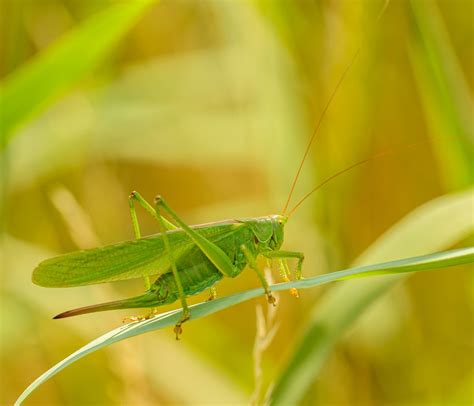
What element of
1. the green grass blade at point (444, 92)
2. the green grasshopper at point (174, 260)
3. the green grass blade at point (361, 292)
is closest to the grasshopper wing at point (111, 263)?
the green grasshopper at point (174, 260)

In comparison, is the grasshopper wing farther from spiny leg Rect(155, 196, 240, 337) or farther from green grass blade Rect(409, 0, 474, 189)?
green grass blade Rect(409, 0, 474, 189)

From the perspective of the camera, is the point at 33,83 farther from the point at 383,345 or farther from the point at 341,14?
the point at 383,345

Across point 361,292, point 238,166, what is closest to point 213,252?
point 361,292

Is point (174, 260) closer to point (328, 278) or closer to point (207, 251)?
point (207, 251)

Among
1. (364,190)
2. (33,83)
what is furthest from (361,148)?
(33,83)

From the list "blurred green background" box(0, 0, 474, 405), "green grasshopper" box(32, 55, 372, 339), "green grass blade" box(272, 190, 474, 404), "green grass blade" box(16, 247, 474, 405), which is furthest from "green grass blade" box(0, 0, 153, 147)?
"green grass blade" box(272, 190, 474, 404)

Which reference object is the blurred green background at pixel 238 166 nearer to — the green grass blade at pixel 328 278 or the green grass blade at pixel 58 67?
the green grass blade at pixel 58 67
